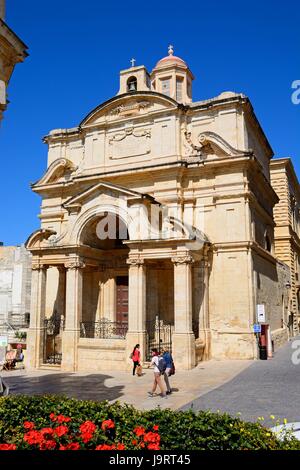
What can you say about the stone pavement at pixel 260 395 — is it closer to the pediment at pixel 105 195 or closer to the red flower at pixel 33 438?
the red flower at pixel 33 438

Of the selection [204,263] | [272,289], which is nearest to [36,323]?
[204,263]

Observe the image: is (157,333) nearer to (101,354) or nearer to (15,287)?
(101,354)

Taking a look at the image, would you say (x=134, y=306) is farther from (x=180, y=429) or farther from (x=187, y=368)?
(x=180, y=429)

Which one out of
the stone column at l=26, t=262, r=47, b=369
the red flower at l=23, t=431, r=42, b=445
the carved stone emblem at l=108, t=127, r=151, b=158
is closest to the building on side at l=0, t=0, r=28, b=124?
the red flower at l=23, t=431, r=42, b=445

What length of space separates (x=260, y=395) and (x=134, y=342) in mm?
7465

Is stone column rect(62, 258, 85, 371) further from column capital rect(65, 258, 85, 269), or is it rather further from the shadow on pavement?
the shadow on pavement

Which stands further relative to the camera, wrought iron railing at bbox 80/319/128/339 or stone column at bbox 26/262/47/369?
wrought iron railing at bbox 80/319/128/339

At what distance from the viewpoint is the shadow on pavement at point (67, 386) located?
1348 centimetres

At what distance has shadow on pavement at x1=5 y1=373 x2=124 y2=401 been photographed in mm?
13477

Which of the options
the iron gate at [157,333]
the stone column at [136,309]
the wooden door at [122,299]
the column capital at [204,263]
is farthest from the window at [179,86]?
the iron gate at [157,333]

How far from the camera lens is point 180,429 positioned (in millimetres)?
5945

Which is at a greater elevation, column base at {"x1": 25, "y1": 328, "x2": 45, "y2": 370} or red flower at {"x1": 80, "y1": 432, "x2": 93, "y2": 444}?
red flower at {"x1": 80, "y1": 432, "x2": 93, "y2": 444}

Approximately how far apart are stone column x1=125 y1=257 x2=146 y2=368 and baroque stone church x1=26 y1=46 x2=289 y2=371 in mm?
47

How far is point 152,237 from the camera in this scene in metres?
19.5
